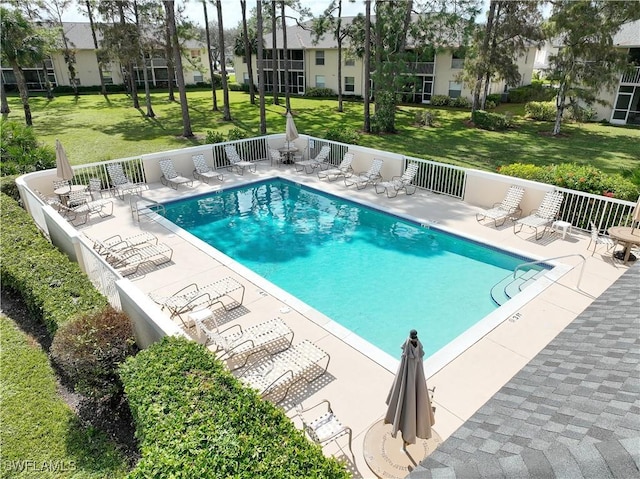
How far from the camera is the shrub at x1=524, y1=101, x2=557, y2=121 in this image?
94.3ft

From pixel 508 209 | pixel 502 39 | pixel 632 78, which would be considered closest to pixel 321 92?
pixel 502 39

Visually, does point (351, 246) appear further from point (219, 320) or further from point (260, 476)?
point (260, 476)

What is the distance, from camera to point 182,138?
23016 mm

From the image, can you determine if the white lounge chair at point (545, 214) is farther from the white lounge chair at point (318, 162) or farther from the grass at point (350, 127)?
the white lounge chair at point (318, 162)

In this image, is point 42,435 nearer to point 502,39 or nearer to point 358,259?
point 358,259

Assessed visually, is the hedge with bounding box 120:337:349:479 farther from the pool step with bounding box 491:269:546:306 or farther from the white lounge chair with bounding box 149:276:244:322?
the pool step with bounding box 491:269:546:306

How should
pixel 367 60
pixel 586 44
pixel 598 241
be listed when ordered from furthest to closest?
pixel 586 44
pixel 367 60
pixel 598 241

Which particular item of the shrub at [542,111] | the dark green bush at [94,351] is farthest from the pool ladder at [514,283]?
the shrub at [542,111]

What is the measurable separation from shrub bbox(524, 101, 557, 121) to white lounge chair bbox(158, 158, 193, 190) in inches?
983

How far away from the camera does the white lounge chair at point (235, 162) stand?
54.1 ft

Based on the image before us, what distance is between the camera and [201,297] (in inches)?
319

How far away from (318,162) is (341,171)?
4.77ft

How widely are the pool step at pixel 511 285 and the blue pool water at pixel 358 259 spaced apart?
162 millimetres

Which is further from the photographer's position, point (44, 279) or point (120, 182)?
point (120, 182)
